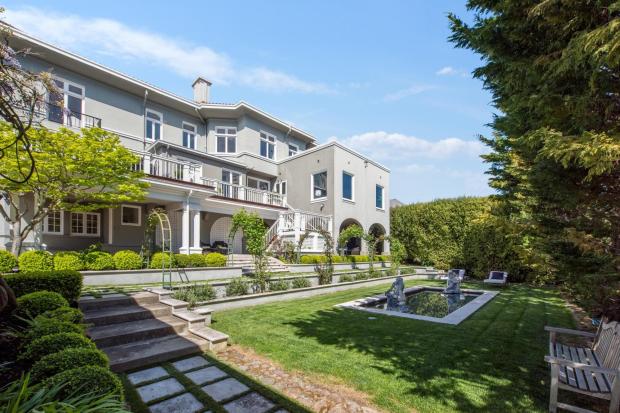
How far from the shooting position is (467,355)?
209 inches

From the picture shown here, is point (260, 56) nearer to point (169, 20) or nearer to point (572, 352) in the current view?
point (169, 20)

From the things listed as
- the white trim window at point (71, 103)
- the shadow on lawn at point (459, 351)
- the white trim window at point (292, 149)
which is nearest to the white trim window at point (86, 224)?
the white trim window at point (71, 103)

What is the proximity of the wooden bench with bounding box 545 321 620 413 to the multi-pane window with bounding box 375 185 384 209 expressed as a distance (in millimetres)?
19532

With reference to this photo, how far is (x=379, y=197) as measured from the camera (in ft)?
79.6

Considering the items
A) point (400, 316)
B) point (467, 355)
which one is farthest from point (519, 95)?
point (400, 316)

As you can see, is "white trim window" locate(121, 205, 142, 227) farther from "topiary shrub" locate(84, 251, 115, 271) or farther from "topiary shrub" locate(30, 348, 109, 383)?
"topiary shrub" locate(30, 348, 109, 383)

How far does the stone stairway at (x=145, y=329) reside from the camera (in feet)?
16.7

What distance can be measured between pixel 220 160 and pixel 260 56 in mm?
9278

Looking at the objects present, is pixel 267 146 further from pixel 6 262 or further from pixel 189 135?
pixel 6 262

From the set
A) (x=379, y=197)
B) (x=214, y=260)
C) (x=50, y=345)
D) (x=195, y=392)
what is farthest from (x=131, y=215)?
(x=379, y=197)

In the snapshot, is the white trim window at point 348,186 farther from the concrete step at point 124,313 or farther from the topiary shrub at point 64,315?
the topiary shrub at point 64,315

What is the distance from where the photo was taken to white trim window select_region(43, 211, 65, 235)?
1380 centimetres

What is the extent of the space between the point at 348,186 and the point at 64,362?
19.6 metres

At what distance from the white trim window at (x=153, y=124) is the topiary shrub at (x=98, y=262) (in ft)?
32.5
